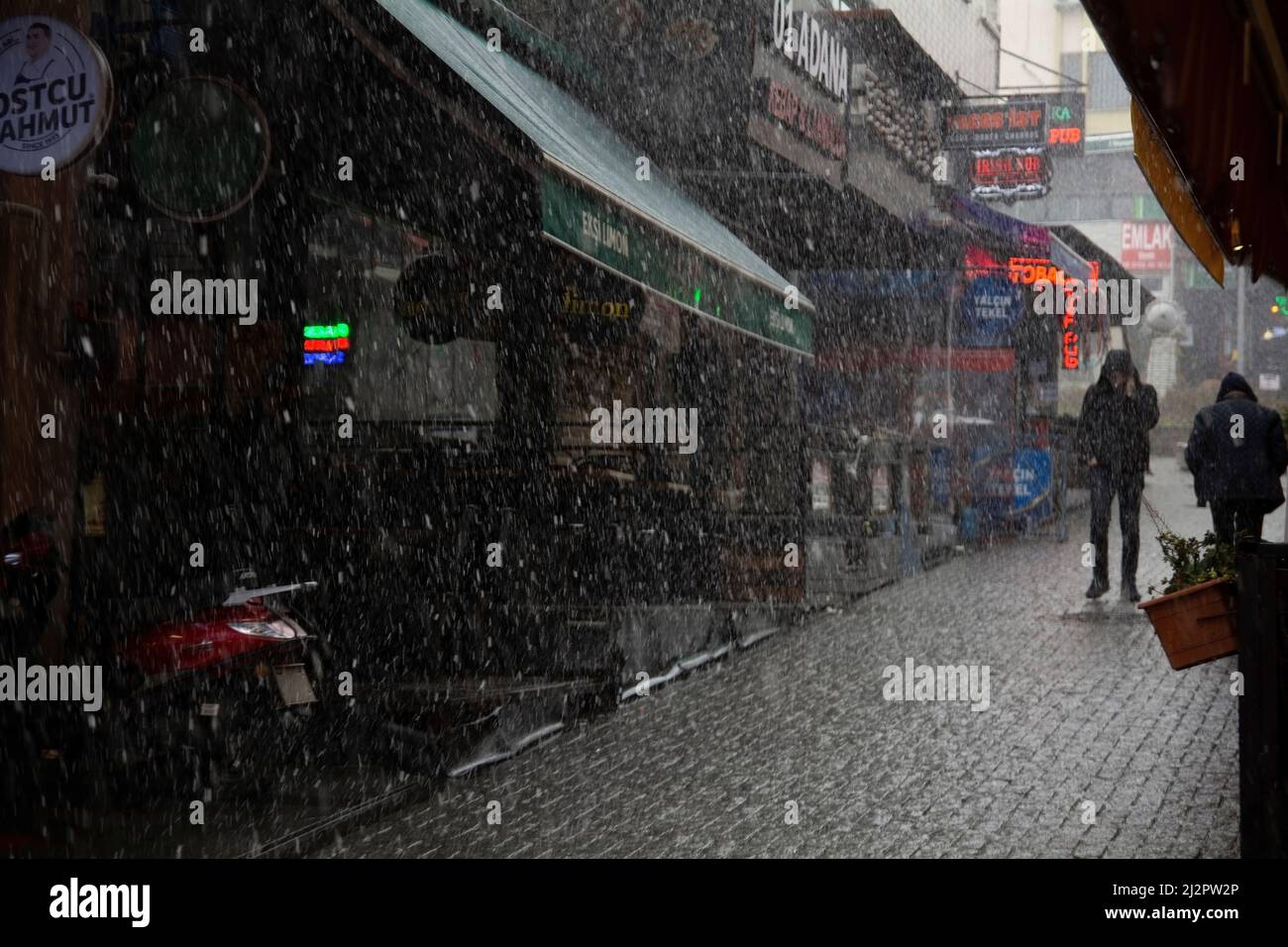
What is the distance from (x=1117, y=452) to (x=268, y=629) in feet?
29.1

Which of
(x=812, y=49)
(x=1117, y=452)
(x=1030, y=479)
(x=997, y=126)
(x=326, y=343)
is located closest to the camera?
(x=1117, y=452)

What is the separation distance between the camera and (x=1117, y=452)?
42.7 ft

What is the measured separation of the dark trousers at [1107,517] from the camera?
1291cm

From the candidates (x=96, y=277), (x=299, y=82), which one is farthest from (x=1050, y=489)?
(x=96, y=277)

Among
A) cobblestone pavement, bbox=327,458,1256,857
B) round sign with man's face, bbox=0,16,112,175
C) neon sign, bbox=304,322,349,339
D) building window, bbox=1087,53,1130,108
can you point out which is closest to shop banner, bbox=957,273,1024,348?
neon sign, bbox=304,322,349,339

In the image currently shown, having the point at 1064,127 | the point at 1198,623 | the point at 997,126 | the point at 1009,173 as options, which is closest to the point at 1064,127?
the point at 1064,127

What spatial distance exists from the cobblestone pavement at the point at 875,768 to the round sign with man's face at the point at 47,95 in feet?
12.0

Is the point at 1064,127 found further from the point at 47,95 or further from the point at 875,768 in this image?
the point at 47,95

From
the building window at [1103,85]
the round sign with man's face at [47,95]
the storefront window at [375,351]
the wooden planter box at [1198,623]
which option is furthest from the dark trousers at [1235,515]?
the building window at [1103,85]

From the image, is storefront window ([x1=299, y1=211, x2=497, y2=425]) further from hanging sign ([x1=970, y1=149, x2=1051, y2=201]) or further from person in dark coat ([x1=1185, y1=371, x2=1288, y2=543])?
hanging sign ([x1=970, y1=149, x2=1051, y2=201])

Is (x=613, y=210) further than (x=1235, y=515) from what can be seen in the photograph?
No

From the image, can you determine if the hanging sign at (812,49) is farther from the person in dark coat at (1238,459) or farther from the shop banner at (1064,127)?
the shop banner at (1064,127)

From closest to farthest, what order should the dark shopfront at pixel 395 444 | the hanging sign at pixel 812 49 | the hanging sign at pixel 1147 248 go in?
the dark shopfront at pixel 395 444, the hanging sign at pixel 812 49, the hanging sign at pixel 1147 248

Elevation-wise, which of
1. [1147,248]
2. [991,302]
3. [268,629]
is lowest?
[268,629]
